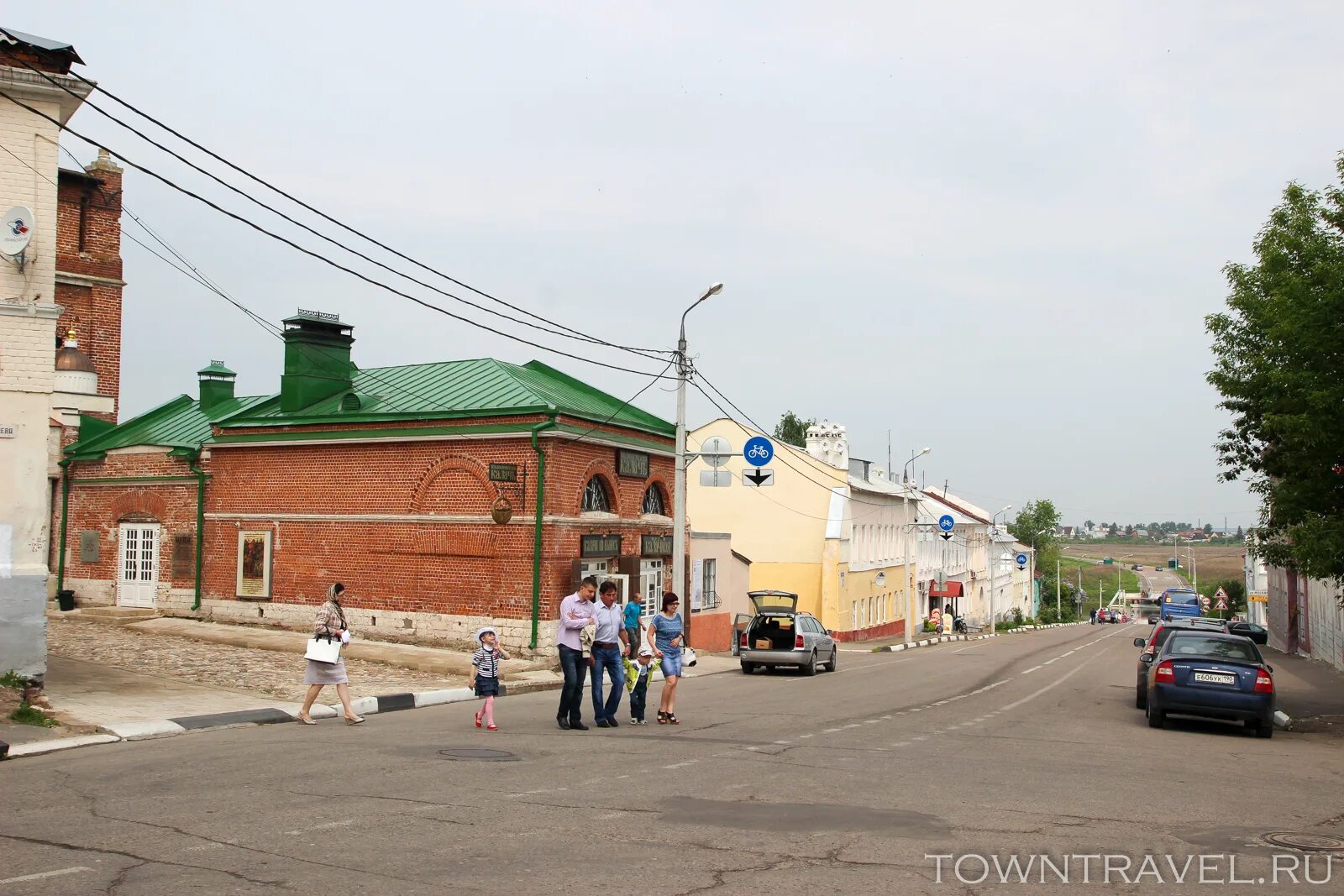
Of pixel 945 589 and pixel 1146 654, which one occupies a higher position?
pixel 1146 654

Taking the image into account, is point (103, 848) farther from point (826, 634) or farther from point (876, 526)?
point (876, 526)

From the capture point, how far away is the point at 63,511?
30.5 metres

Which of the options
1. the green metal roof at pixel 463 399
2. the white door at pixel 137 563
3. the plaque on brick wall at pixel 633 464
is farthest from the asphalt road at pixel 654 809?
the white door at pixel 137 563

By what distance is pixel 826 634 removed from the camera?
2856 cm

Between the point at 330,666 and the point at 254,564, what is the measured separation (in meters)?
14.3

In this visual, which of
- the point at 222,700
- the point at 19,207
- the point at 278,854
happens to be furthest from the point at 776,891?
the point at 19,207

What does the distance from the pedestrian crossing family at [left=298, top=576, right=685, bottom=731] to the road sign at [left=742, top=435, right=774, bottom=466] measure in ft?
43.1

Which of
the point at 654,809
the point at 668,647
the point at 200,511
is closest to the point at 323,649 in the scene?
the point at 668,647

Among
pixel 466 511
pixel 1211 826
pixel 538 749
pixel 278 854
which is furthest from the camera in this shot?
pixel 466 511

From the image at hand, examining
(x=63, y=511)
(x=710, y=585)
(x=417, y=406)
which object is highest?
(x=417, y=406)

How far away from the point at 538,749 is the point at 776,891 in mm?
6145

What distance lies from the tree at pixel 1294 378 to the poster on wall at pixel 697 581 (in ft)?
45.0

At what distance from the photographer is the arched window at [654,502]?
2873cm

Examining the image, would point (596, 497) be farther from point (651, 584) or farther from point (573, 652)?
point (573, 652)
